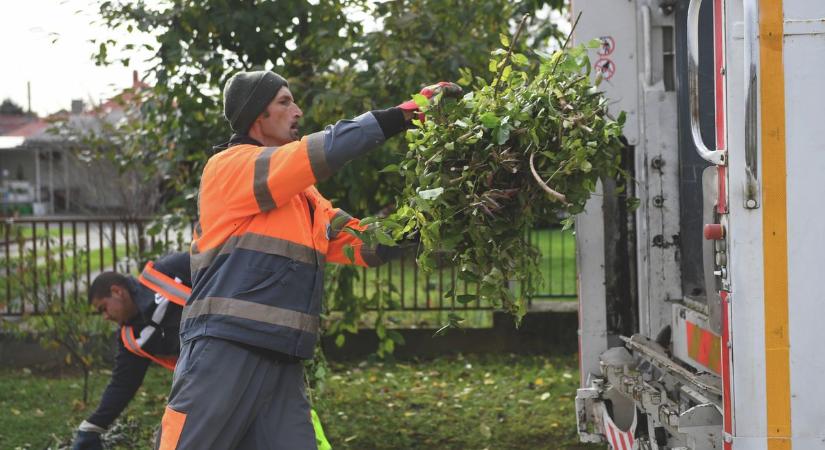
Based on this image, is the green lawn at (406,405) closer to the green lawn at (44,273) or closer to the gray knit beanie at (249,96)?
the green lawn at (44,273)

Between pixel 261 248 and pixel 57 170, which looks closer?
pixel 261 248

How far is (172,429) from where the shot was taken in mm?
3070

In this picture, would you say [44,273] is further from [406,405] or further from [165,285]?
[165,285]

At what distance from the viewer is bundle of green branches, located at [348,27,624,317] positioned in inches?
122

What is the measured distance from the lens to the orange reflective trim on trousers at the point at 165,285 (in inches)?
182

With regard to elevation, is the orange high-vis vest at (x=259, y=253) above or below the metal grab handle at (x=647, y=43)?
below

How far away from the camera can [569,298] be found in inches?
348

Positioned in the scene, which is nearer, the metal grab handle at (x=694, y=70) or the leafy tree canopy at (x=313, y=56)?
the metal grab handle at (x=694, y=70)

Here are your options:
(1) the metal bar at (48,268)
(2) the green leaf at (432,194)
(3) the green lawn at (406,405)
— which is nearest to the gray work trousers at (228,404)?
(2) the green leaf at (432,194)

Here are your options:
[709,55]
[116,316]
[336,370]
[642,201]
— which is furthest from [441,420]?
[709,55]

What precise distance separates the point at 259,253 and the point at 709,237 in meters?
1.44

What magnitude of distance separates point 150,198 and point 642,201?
6.18 m

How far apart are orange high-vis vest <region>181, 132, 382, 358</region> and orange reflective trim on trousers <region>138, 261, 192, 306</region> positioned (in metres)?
1.37

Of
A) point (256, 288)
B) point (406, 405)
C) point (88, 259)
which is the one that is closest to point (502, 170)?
point (256, 288)
